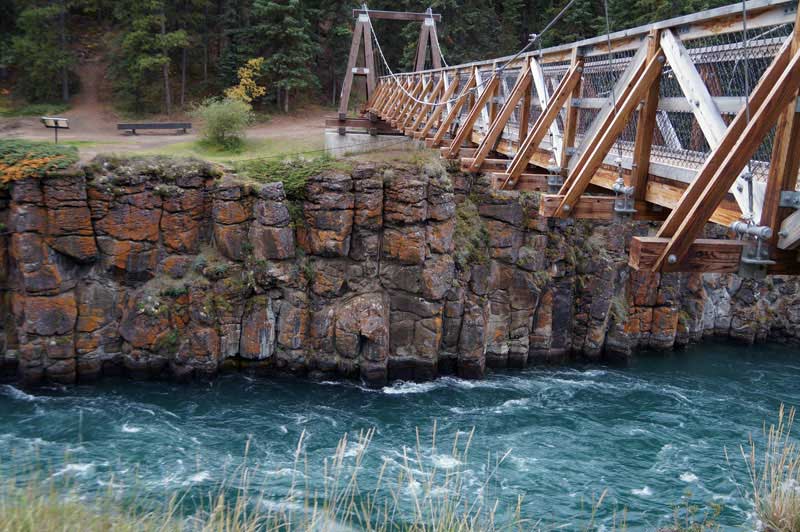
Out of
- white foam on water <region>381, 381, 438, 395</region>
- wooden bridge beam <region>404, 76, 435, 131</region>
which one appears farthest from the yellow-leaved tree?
white foam on water <region>381, 381, 438, 395</region>

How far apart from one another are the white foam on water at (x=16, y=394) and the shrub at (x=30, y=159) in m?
4.32

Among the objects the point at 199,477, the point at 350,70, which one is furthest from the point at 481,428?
the point at 350,70

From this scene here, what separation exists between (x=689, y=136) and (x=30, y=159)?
13.7m

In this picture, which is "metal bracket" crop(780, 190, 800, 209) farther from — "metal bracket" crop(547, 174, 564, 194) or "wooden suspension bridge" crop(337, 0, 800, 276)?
"metal bracket" crop(547, 174, 564, 194)

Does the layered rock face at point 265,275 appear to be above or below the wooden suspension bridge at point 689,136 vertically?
below

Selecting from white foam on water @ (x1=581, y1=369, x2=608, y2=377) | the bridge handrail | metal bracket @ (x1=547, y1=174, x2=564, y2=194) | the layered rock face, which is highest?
the bridge handrail

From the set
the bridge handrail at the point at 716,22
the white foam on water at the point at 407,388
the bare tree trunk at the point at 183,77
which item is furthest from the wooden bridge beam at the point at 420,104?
the bare tree trunk at the point at 183,77

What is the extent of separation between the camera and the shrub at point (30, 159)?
1371 cm

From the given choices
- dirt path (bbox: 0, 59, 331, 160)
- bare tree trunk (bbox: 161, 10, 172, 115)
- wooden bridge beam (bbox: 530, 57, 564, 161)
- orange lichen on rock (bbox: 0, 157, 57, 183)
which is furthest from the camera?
bare tree trunk (bbox: 161, 10, 172, 115)

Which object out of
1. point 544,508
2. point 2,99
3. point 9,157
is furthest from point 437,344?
point 2,99

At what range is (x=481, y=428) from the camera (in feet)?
42.0

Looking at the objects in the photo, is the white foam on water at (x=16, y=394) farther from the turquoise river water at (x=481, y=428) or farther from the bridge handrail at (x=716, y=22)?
the bridge handrail at (x=716, y=22)

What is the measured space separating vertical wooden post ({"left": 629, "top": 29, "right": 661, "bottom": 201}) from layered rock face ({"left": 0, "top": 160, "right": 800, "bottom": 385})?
35.7 ft

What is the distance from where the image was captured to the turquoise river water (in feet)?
33.6
